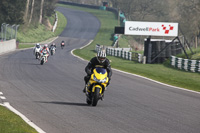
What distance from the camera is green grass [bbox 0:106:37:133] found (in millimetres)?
7555

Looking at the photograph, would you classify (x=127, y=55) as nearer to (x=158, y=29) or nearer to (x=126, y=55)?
(x=126, y=55)

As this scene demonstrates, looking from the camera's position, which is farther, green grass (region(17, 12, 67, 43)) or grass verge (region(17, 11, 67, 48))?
green grass (region(17, 12, 67, 43))

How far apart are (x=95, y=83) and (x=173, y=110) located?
2.30 metres

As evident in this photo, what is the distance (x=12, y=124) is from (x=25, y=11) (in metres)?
70.7

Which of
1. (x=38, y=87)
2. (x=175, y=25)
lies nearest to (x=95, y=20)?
(x=175, y=25)

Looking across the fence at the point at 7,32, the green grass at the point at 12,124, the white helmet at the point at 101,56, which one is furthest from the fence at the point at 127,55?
the green grass at the point at 12,124

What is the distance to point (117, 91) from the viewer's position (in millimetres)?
16281

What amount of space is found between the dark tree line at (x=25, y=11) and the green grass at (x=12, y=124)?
181 feet

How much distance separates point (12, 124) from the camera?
814cm

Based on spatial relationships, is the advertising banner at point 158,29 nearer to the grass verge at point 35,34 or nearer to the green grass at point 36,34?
the grass verge at point 35,34

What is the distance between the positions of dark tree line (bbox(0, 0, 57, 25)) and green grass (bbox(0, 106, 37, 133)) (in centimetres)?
5511

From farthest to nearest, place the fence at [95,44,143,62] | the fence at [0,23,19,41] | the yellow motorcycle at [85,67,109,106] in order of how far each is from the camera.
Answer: the fence at [0,23,19,41] < the fence at [95,44,143,62] < the yellow motorcycle at [85,67,109,106]

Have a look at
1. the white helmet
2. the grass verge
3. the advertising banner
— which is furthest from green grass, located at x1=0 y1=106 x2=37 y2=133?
the grass verge

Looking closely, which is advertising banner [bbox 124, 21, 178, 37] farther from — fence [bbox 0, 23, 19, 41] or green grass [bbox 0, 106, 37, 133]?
green grass [bbox 0, 106, 37, 133]
